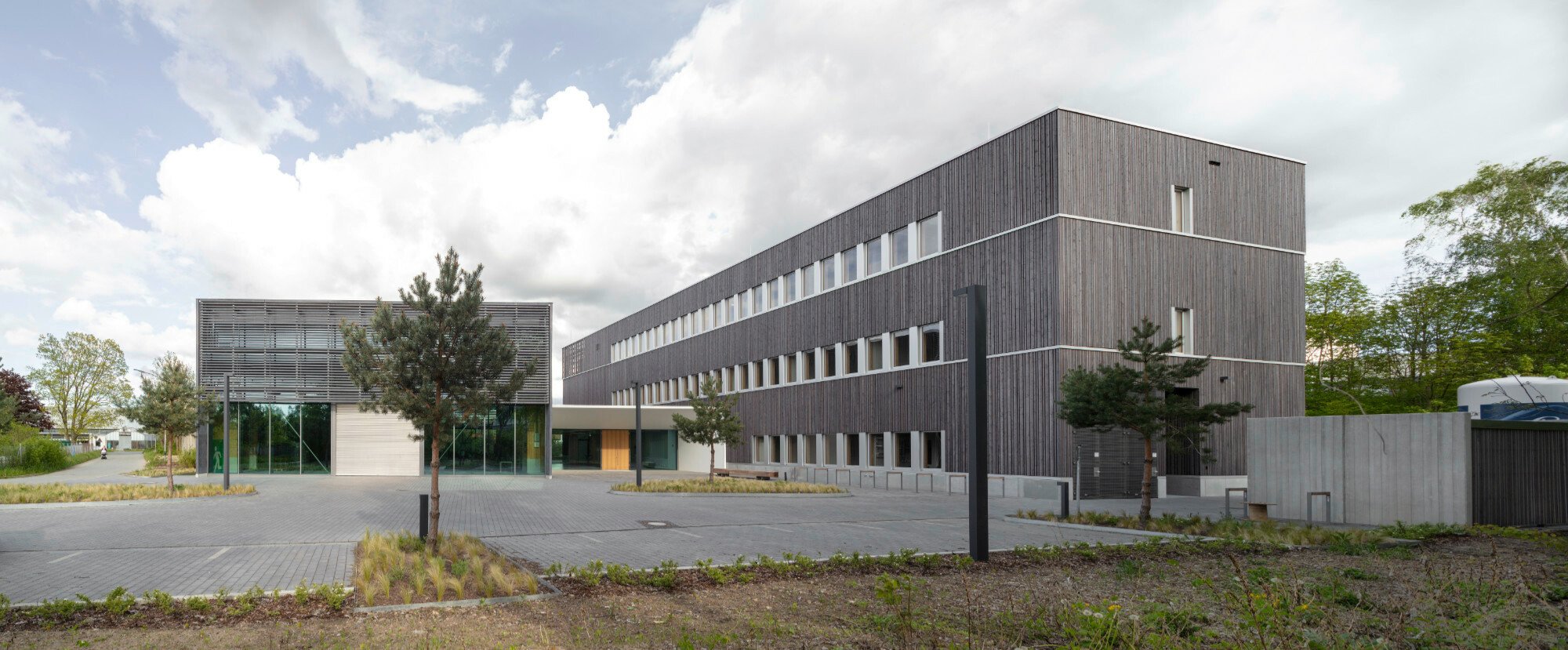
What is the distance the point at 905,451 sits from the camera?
118 ft

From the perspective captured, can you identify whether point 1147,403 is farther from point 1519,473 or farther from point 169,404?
point 169,404

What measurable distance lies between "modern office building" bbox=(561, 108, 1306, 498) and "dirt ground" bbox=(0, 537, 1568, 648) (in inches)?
690

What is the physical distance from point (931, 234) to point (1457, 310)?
78.9 feet

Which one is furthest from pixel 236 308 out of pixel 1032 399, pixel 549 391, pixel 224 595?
pixel 224 595

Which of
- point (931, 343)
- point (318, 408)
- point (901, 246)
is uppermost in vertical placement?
point (901, 246)

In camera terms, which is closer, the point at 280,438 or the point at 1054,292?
the point at 1054,292

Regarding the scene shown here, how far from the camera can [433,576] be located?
1031cm

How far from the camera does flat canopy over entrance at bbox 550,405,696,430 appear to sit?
4753cm

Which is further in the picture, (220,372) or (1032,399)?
(220,372)

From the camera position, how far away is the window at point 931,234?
112 ft

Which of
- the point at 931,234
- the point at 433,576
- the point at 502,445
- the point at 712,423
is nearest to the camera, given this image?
the point at 433,576

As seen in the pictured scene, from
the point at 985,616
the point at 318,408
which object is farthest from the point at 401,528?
the point at 318,408

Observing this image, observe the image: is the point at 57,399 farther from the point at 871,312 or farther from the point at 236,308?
the point at 871,312

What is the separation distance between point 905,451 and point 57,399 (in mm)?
62275
